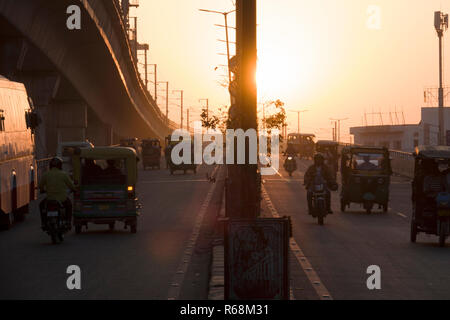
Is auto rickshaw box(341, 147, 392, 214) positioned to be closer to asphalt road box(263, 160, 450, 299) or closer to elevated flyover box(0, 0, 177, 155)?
asphalt road box(263, 160, 450, 299)

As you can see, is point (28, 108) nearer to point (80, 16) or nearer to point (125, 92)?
point (80, 16)

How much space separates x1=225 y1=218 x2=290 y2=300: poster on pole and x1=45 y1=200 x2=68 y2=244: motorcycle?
400 inches

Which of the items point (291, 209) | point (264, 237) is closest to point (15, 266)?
point (264, 237)

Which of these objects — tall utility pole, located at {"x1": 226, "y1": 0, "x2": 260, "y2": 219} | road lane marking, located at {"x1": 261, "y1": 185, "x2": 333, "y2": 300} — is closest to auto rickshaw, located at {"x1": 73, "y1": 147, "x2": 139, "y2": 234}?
road lane marking, located at {"x1": 261, "y1": 185, "x2": 333, "y2": 300}

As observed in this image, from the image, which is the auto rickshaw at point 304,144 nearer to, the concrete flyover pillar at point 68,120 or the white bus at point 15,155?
the concrete flyover pillar at point 68,120

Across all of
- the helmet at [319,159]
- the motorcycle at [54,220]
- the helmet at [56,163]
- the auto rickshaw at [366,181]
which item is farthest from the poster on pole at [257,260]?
the auto rickshaw at [366,181]

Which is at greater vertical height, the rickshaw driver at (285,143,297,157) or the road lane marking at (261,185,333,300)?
the rickshaw driver at (285,143,297,157)

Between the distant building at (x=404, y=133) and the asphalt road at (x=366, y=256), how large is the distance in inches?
4274

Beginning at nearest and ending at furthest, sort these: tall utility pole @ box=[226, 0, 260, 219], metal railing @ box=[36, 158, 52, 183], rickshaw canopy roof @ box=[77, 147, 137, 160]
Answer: tall utility pole @ box=[226, 0, 260, 219] < rickshaw canopy roof @ box=[77, 147, 137, 160] < metal railing @ box=[36, 158, 52, 183]

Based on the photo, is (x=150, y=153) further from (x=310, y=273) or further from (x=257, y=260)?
(x=257, y=260)

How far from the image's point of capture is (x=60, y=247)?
1958cm

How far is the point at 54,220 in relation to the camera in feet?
66.1

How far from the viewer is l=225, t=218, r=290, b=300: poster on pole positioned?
1048 cm

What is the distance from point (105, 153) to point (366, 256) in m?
7.75
